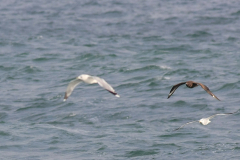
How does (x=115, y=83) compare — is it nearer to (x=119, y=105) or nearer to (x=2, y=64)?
(x=119, y=105)

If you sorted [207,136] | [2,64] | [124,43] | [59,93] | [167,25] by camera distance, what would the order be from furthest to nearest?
1. [167,25]
2. [124,43]
3. [2,64]
4. [59,93]
5. [207,136]

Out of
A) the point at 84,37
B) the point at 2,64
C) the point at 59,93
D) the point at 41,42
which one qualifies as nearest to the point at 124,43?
the point at 84,37

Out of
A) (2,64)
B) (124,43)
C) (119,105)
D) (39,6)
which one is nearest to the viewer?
(119,105)

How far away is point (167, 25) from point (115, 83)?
15.0 metres

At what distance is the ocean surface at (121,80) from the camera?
21.1m

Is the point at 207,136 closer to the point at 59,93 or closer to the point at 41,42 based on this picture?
the point at 59,93

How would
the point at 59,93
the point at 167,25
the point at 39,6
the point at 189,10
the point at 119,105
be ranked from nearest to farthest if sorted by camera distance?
1. the point at 119,105
2. the point at 59,93
3. the point at 167,25
4. the point at 189,10
5. the point at 39,6

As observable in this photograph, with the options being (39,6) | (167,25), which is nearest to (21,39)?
(167,25)

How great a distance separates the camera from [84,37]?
132 feet

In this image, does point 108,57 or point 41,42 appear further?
point 41,42

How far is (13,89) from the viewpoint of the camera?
28.9m

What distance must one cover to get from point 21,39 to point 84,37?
4.66 m

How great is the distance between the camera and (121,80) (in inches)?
1180

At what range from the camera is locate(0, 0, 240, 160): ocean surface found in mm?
Result: 21062
